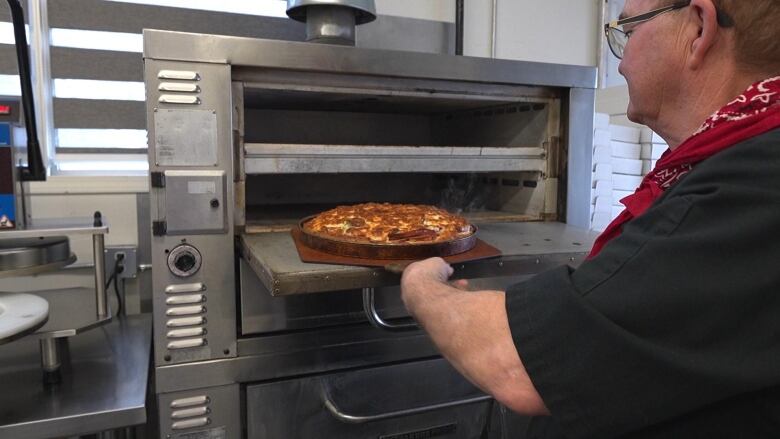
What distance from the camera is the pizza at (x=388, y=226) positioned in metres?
1.10

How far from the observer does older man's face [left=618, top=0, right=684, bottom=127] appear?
76 centimetres

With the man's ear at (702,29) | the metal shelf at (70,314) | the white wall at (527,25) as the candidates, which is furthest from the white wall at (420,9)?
the man's ear at (702,29)

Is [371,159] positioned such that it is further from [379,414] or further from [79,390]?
[79,390]

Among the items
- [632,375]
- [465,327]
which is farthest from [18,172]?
[632,375]

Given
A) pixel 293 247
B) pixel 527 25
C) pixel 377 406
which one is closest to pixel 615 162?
pixel 527 25

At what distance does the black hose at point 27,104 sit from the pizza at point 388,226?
2.08 ft

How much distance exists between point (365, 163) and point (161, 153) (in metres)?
0.43

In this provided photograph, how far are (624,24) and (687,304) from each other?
48cm

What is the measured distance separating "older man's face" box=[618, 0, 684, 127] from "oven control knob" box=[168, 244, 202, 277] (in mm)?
876

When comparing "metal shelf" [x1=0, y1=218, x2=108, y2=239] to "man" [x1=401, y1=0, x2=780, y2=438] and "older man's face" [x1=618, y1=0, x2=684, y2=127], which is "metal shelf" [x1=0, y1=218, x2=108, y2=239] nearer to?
"man" [x1=401, y1=0, x2=780, y2=438]

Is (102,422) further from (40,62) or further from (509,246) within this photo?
(40,62)

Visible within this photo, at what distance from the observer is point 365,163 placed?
49.6 inches

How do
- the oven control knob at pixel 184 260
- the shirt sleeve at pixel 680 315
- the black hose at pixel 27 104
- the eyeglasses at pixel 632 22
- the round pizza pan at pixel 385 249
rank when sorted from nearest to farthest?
1. the shirt sleeve at pixel 680 315
2. the eyeglasses at pixel 632 22
3. the round pizza pan at pixel 385 249
4. the oven control knob at pixel 184 260
5. the black hose at pixel 27 104

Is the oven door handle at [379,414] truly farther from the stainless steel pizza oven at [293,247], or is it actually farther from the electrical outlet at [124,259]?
the electrical outlet at [124,259]
